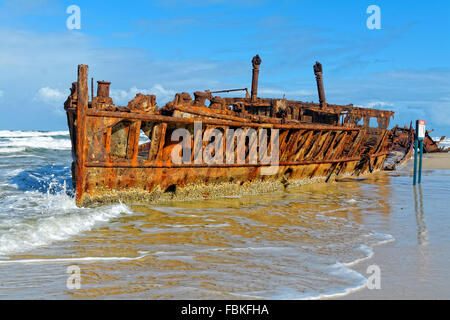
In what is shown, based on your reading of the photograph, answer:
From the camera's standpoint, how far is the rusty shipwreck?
713 centimetres

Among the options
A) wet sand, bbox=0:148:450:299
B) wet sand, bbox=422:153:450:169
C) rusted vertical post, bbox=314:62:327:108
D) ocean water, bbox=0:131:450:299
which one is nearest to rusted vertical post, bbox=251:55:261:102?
rusted vertical post, bbox=314:62:327:108

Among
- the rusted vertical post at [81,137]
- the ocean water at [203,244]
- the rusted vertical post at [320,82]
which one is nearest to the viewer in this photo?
the ocean water at [203,244]

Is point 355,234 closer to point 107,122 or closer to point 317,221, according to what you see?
point 317,221

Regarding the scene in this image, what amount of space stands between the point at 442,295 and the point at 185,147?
5547 mm

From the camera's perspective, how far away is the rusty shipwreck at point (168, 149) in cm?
713

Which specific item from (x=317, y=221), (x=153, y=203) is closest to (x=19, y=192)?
(x=153, y=203)

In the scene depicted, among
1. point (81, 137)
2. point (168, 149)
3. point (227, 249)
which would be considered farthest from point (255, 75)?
point (227, 249)

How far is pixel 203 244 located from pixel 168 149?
10.6 ft

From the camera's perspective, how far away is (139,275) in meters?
3.79

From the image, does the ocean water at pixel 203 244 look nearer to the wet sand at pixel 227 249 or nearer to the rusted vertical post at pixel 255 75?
the wet sand at pixel 227 249

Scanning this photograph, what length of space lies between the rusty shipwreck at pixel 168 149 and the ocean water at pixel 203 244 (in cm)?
35

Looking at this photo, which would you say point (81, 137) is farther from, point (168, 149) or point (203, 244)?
point (203, 244)

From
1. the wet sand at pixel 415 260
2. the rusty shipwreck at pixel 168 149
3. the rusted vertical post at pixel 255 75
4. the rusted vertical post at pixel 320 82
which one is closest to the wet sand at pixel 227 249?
the wet sand at pixel 415 260

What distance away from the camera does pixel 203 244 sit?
16.5 feet
